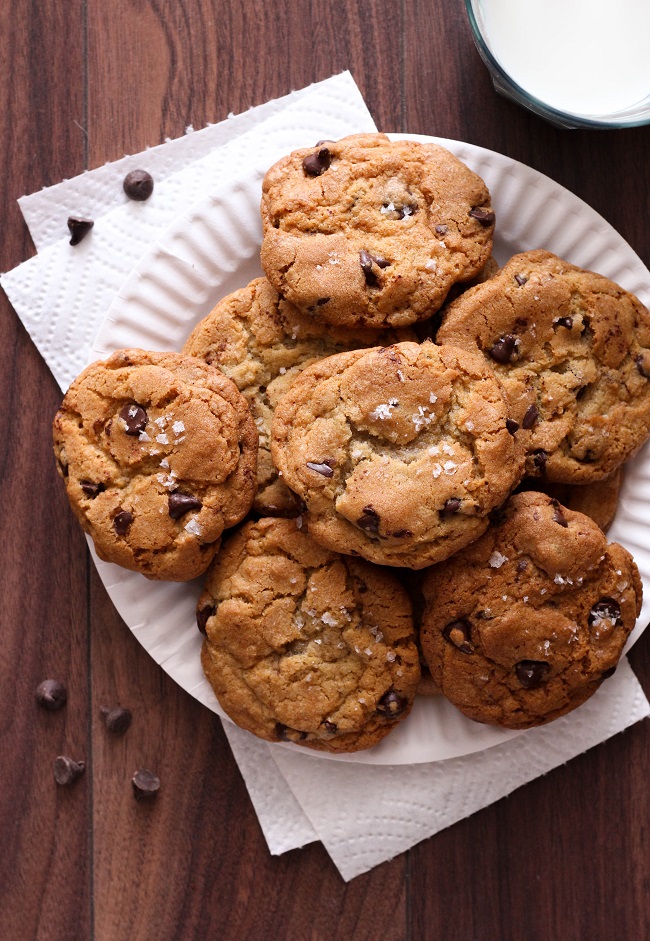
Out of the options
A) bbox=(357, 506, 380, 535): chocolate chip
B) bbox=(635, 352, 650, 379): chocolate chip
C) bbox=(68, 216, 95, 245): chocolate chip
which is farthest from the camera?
bbox=(68, 216, 95, 245): chocolate chip

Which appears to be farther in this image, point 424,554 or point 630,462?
point 630,462

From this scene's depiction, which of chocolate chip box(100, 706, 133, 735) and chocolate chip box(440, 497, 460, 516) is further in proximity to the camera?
chocolate chip box(100, 706, 133, 735)

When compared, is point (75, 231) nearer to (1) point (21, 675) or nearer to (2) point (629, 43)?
(1) point (21, 675)

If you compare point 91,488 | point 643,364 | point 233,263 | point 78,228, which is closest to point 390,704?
point 91,488

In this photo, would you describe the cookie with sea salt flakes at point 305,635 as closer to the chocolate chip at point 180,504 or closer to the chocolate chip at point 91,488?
the chocolate chip at point 180,504

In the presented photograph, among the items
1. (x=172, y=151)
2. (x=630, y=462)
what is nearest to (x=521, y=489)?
(x=630, y=462)

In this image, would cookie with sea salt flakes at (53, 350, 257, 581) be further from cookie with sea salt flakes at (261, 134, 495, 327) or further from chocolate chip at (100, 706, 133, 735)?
chocolate chip at (100, 706, 133, 735)

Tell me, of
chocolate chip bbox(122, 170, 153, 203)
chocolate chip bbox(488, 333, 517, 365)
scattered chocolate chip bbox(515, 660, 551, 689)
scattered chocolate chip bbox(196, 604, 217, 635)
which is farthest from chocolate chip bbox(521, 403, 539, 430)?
chocolate chip bbox(122, 170, 153, 203)
